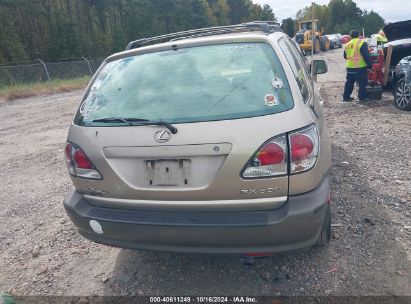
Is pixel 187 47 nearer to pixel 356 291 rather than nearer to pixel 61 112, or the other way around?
pixel 356 291

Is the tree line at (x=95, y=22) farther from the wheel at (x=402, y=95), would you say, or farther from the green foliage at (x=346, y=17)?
the wheel at (x=402, y=95)

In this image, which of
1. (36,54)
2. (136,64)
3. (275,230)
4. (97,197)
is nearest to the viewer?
(275,230)

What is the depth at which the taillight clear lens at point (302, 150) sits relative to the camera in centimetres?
213

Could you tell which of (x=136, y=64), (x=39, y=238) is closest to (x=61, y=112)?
(x=39, y=238)

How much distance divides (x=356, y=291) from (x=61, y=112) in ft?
35.0

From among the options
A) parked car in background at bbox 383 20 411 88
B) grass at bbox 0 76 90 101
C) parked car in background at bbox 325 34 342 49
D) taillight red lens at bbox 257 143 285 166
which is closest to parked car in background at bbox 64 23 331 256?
taillight red lens at bbox 257 143 285 166

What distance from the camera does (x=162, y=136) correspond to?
7.27 feet

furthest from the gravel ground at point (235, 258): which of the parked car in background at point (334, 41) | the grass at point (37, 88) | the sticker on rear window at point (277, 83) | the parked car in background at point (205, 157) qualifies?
the parked car in background at point (334, 41)

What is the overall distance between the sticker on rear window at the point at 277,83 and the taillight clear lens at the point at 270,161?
1.23 ft

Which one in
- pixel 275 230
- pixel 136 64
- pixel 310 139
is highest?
pixel 136 64

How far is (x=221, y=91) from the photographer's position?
2.33 meters

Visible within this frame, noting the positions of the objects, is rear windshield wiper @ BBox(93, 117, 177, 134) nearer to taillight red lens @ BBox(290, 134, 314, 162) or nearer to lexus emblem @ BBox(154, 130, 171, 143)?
lexus emblem @ BBox(154, 130, 171, 143)

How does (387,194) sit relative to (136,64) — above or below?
below

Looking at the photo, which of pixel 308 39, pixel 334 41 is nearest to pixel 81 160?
pixel 308 39
